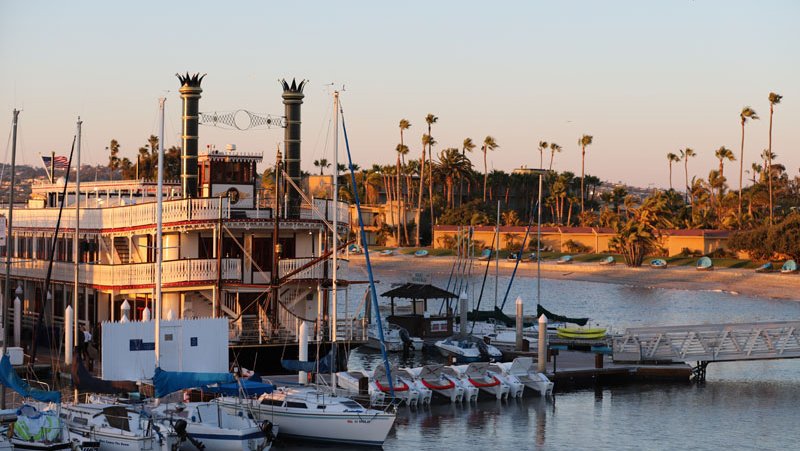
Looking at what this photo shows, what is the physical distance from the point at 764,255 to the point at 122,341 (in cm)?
9534

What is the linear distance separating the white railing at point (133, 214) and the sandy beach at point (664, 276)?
7228 centimetres

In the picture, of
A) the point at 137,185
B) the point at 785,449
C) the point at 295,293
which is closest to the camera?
the point at 785,449

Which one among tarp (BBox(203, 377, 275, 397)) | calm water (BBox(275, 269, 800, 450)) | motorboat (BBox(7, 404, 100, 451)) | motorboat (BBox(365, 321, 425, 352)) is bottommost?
calm water (BBox(275, 269, 800, 450))

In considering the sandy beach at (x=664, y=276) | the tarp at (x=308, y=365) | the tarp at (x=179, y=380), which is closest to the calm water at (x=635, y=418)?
the tarp at (x=179, y=380)

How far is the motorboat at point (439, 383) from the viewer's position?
40688mm

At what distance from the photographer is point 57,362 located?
141 ft

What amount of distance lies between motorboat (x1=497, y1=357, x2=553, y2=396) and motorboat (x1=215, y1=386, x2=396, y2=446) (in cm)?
1039

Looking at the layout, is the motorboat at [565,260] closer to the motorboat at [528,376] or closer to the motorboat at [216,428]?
the motorboat at [528,376]

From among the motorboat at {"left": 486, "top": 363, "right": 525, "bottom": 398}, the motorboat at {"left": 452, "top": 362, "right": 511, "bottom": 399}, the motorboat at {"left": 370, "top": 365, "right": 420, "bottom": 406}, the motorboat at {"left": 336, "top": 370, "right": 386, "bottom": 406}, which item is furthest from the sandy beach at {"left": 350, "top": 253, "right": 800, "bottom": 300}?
the motorboat at {"left": 336, "top": 370, "right": 386, "bottom": 406}

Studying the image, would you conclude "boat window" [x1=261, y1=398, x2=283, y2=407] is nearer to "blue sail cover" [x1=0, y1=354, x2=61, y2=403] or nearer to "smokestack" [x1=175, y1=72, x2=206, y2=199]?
"blue sail cover" [x1=0, y1=354, x2=61, y2=403]

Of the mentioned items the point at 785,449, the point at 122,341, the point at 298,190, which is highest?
the point at 298,190

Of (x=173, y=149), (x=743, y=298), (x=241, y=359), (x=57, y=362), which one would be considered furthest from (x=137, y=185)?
(x=743, y=298)

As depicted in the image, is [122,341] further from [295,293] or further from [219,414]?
[295,293]

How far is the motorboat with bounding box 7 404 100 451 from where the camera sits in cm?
2814
